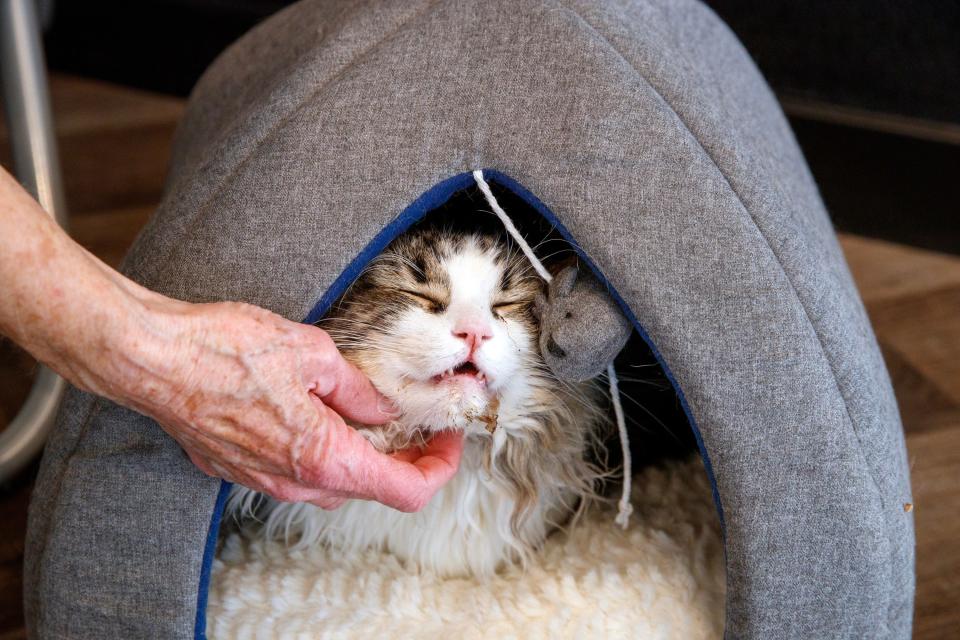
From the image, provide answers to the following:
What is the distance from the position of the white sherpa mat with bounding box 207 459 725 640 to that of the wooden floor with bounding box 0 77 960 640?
382mm

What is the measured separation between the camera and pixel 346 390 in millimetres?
898

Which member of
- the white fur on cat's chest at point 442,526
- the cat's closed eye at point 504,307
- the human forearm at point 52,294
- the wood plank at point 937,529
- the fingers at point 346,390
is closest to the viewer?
the human forearm at point 52,294

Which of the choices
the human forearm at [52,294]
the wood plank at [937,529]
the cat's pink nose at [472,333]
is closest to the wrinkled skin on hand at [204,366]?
the human forearm at [52,294]

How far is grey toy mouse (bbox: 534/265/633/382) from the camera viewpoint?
2.94 ft

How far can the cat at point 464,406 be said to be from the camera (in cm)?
93

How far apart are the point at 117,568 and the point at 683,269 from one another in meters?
0.60

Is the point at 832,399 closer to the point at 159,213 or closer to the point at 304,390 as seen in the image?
the point at 304,390

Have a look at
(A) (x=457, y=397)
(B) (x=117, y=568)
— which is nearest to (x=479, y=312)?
(A) (x=457, y=397)

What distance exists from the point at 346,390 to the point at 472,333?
13cm

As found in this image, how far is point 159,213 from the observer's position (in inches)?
39.0

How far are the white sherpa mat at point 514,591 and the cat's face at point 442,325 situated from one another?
22 centimetres

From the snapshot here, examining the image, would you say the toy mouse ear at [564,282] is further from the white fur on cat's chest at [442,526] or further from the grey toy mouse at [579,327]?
the white fur on cat's chest at [442,526]

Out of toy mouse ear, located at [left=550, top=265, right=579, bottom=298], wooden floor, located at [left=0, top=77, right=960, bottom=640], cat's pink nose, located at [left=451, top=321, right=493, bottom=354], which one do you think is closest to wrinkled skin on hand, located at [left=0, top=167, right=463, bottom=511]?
cat's pink nose, located at [left=451, top=321, right=493, bottom=354]

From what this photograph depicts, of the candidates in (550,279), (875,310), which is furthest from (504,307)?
(875,310)
